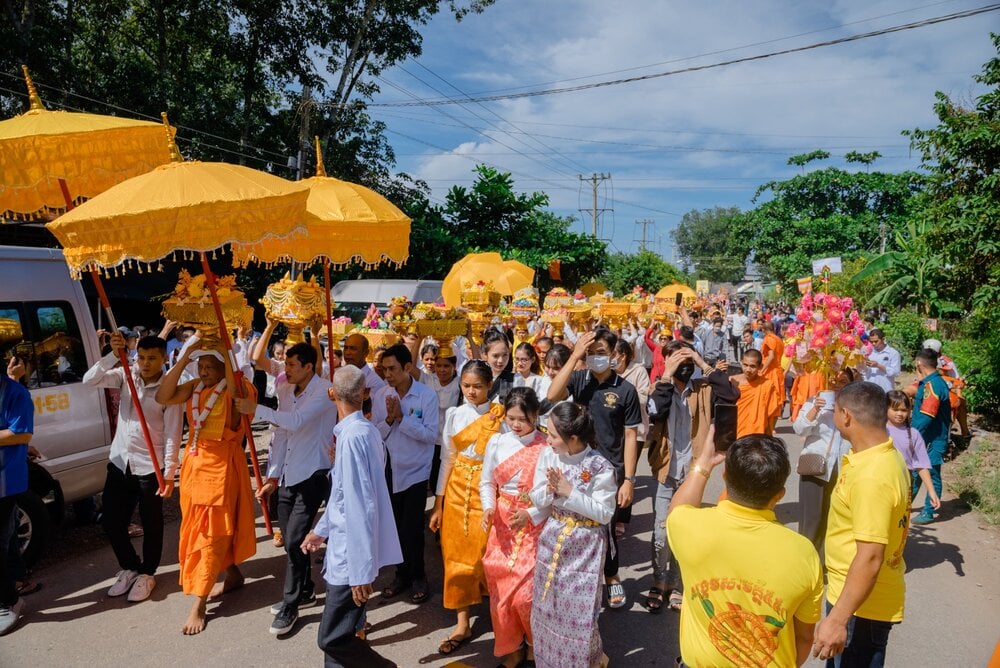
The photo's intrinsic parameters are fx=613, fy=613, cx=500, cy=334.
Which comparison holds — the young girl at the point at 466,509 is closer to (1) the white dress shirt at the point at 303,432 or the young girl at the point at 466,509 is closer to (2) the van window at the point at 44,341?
(1) the white dress shirt at the point at 303,432

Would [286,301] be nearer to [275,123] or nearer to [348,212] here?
[348,212]

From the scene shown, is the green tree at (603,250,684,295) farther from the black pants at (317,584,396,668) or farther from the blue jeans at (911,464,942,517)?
the black pants at (317,584,396,668)

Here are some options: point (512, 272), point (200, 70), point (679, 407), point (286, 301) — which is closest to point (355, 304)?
point (512, 272)

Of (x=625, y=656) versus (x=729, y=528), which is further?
(x=625, y=656)

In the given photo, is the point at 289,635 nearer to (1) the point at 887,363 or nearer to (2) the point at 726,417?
(2) the point at 726,417

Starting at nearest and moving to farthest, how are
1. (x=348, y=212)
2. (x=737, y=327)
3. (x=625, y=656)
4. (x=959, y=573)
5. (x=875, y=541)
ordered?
(x=875, y=541) → (x=625, y=656) → (x=348, y=212) → (x=959, y=573) → (x=737, y=327)

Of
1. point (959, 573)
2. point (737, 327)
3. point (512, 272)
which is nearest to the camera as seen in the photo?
point (959, 573)

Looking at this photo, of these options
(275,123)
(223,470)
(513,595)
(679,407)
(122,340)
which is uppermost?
(275,123)

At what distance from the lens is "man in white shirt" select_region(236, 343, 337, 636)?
4223mm

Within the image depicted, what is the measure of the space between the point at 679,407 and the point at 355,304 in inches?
458

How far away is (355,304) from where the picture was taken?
15391 millimetres

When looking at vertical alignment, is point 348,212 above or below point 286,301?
above

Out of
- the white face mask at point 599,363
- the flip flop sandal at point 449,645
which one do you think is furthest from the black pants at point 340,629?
the white face mask at point 599,363

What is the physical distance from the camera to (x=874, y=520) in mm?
2512
